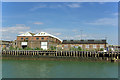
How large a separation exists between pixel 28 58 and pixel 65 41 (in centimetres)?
2331

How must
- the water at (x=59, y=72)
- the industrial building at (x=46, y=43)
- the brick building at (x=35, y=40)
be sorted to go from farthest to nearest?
1. the brick building at (x=35, y=40)
2. the industrial building at (x=46, y=43)
3. the water at (x=59, y=72)

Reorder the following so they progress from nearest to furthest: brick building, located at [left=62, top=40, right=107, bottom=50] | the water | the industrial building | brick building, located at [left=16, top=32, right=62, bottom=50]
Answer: the water, brick building, located at [left=62, top=40, right=107, bottom=50], the industrial building, brick building, located at [left=16, top=32, right=62, bottom=50]

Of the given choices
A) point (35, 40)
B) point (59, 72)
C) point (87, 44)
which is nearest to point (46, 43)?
point (35, 40)

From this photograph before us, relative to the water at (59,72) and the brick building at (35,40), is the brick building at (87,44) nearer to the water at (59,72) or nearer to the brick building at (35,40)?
the brick building at (35,40)

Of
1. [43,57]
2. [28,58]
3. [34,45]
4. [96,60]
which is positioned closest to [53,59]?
[43,57]

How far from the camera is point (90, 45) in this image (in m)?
55.4

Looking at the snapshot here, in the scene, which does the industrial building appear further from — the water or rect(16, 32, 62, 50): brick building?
the water

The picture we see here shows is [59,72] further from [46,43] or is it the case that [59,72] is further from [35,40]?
[35,40]

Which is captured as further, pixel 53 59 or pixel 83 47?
pixel 83 47

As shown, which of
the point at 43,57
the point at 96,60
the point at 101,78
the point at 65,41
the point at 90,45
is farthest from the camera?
the point at 65,41

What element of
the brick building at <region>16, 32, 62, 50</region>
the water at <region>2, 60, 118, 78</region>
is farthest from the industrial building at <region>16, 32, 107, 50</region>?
the water at <region>2, 60, 118, 78</region>

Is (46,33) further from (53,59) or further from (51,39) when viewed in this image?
(53,59)

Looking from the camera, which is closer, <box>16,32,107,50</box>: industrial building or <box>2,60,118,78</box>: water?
<box>2,60,118,78</box>: water

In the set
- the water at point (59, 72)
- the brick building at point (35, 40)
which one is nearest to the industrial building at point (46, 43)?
the brick building at point (35, 40)
